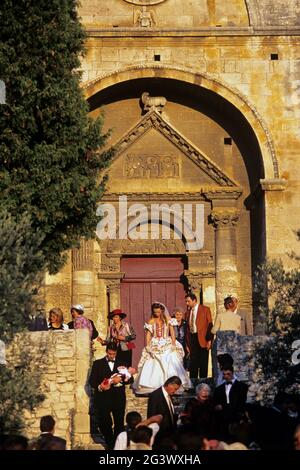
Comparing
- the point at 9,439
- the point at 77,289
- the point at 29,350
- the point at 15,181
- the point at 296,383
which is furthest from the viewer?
the point at 77,289

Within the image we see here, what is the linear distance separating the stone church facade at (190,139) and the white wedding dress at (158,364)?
5.98m

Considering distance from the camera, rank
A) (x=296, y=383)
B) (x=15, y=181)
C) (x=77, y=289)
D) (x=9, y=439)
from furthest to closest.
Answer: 1. (x=77, y=289)
2. (x=15, y=181)
3. (x=296, y=383)
4. (x=9, y=439)

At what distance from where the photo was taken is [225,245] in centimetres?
2269

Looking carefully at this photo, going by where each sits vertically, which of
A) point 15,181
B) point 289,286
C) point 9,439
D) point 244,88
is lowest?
point 9,439

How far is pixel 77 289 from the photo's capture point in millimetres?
22172

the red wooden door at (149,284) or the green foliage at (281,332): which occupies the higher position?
the red wooden door at (149,284)

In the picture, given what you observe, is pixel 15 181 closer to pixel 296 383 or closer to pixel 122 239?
pixel 296 383

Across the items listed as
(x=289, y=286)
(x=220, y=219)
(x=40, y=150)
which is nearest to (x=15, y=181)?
(x=40, y=150)

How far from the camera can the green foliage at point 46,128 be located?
52.3ft

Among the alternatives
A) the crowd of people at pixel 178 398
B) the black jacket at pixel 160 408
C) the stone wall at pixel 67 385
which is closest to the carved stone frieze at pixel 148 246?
the crowd of people at pixel 178 398

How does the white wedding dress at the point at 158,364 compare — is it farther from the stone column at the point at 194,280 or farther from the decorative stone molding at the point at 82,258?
the stone column at the point at 194,280

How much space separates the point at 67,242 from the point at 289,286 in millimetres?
3803

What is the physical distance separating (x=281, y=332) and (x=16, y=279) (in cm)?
405

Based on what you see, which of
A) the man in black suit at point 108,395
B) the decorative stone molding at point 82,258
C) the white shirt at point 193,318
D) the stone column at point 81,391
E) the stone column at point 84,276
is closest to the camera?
the man in black suit at point 108,395
